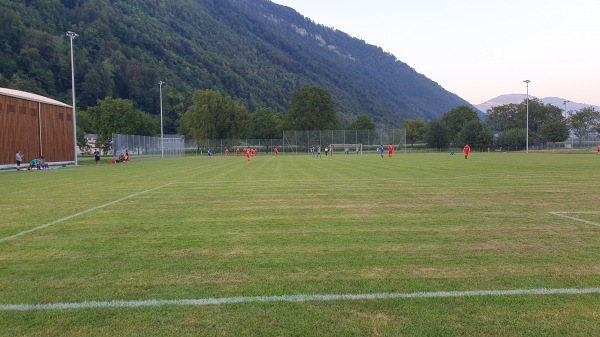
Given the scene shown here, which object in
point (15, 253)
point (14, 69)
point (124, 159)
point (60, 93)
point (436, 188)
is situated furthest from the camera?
point (60, 93)

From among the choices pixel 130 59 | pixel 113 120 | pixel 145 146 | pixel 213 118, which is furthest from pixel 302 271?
pixel 130 59

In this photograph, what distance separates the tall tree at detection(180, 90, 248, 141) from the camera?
89688mm

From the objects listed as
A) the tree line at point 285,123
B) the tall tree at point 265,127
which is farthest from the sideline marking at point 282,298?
the tall tree at point 265,127

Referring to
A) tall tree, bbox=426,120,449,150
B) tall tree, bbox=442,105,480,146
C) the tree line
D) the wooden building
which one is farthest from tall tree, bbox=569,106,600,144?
the wooden building

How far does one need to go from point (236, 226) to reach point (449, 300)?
4.46 metres

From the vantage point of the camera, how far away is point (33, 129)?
108ft

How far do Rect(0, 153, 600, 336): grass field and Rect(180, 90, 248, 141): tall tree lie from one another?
81773 mm

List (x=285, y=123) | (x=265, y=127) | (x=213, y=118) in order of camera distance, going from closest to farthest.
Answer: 1. (x=213, y=118)
2. (x=285, y=123)
3. (x=265, y=127)

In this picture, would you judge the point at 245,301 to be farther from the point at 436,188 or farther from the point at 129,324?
the point at 436,188

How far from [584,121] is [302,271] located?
122 meters

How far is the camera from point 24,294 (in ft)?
13.9

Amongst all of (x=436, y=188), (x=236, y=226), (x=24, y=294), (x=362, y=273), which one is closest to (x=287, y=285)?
(x=362, y=273)

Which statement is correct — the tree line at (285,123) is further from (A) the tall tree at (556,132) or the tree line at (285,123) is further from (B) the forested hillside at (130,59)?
(B) the forested hillside at (130,59)

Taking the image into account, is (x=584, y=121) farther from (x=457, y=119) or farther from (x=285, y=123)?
(x=285, y=123)
